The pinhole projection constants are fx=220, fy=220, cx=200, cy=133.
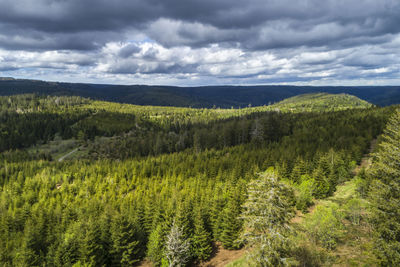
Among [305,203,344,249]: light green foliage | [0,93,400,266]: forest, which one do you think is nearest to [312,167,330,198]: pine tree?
[0,93,400,266]: forest

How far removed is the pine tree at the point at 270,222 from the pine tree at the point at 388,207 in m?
9.01

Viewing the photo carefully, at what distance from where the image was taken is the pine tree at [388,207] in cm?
1950

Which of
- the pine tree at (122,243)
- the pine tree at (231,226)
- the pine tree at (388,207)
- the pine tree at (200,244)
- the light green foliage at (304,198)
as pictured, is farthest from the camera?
the light green foliage at (304,198)

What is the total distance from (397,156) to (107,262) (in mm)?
53978

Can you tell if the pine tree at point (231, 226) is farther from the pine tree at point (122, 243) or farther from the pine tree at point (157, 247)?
the pine tree at point (122, 243)

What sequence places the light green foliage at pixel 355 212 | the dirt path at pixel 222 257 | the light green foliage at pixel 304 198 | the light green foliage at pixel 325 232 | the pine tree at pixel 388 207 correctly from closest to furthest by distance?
the pine tree at pixel 388 207
the light green foliage at pixel 325 232
the light green foliage at pixel 355 212
the dirt path at pixel 222 257
the light green foliage at pixel 304 198

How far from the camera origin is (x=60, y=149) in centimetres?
19388

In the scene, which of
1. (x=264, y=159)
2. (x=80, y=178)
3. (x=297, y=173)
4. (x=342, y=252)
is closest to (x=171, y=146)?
(x=80, y=178)

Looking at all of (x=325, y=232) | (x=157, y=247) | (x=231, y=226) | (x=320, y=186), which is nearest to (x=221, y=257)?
(x=231, y=226)

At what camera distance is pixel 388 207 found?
20.0 meters

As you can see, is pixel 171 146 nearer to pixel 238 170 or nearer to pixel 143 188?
pixel 143 188

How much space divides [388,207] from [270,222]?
11270 mm

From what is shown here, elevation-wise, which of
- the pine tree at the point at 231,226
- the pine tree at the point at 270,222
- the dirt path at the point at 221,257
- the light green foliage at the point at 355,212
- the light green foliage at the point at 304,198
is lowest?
the dirt path at the point at 221,257

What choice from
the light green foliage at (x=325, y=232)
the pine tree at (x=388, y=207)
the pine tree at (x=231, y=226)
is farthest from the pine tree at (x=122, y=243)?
the pine tree at (x=388, y=207)
